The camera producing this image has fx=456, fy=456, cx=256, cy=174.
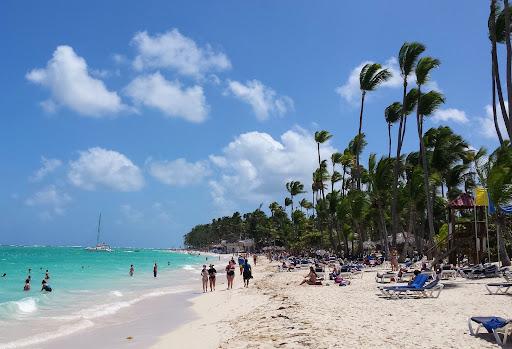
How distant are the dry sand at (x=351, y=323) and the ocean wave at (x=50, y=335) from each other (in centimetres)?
293

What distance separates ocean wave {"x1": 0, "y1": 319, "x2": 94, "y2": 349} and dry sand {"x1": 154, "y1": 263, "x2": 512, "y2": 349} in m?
2.93

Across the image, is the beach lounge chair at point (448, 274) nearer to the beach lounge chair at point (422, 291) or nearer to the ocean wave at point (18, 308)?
the beach lounge chair at point (422, 291)

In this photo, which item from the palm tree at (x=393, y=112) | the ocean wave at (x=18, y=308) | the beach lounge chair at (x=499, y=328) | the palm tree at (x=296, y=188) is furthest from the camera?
the palm tree at (x=296, y=188)

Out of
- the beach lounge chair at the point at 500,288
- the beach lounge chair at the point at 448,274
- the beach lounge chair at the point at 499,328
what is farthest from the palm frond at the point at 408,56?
the beach lounge chair at the point at 499,328

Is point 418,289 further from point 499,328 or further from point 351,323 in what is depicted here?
point 499,328

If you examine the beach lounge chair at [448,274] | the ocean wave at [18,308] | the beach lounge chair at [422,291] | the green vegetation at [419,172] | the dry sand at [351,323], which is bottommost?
the ocean wave at [18,308]

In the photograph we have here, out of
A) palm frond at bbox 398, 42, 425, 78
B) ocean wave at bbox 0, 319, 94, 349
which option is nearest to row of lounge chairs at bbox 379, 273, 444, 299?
ocean wave at bbox 0, 319, 94, 349

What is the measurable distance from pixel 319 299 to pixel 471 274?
6.30 metres

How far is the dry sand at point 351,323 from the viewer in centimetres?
779

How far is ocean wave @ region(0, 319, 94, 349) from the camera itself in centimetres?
1080

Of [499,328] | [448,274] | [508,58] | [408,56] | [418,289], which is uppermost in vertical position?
[408,56]

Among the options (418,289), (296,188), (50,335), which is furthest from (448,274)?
(296,188)

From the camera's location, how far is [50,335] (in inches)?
470

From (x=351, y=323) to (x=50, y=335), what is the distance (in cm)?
786
